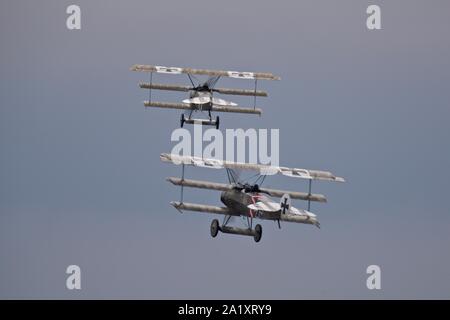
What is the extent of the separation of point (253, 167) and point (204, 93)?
8.65 m

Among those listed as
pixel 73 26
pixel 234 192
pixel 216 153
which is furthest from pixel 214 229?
pixel 73 26

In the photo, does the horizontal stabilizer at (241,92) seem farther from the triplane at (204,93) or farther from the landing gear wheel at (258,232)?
the landing gear wheel at (258,232)

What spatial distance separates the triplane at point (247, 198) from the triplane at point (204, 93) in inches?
203

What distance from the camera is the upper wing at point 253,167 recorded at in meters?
100

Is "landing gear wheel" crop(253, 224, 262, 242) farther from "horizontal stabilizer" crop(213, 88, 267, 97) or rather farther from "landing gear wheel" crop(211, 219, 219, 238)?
"horizontal stabilizer" crop(213, 88, 267, 97)

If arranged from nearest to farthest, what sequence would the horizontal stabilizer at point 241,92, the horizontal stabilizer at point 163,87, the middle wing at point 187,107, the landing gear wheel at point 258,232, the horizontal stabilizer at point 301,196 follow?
the landing gear wheel at point 258,232, the horizontal stabilizer at point 301,196, the middle wing at point 187,107, the horizontal stabilizer at point 163,87, the horizontal stabilizer at point 241,92

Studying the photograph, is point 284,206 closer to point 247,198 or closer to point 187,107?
point 247,198

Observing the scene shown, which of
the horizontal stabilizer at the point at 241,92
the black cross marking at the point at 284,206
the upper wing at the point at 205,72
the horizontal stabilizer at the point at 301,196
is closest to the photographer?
the black cross marking at the point at 284,206

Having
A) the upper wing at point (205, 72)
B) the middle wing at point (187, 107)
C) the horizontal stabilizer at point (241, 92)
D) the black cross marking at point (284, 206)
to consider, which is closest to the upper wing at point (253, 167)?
the middle wing at point (187, 107)

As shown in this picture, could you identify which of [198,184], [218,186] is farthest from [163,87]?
[218,186]

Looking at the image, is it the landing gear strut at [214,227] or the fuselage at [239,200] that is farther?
the landing gear strut at [214,227]

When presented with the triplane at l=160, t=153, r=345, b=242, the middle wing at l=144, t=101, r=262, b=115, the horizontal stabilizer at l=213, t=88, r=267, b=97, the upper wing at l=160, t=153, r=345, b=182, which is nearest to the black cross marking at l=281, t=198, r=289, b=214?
the triplane at l=160, t=153, r=345, b=242

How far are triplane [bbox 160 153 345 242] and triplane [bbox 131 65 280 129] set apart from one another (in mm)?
5160
